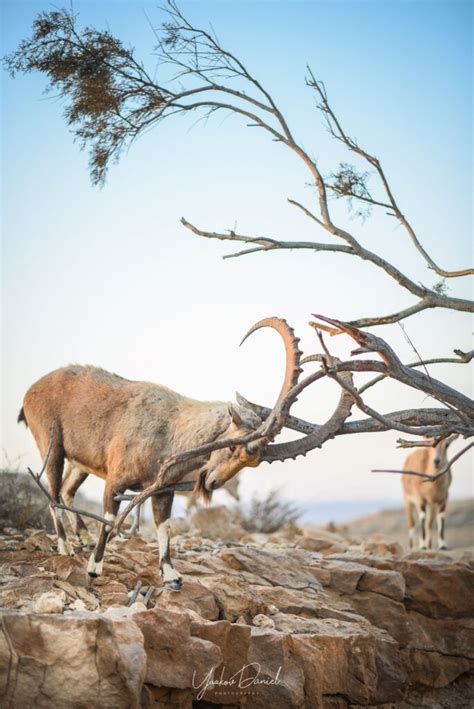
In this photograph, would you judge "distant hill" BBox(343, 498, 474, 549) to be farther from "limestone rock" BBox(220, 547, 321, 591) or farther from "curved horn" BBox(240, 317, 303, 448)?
"curved horn" BBox(240, 317, 303, 448)

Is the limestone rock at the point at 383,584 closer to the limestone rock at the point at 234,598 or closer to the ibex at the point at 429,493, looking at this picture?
the limestone rock at the point at 234,598

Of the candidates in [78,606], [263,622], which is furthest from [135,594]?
[263,622]

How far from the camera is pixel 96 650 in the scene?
6.50 metres

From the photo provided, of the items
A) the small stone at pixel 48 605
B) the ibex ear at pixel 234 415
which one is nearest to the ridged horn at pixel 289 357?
the ibex ear at pixel 234 415

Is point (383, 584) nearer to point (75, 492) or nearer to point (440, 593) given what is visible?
point (440, 593)

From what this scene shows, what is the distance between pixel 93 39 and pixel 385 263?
441 centimetres

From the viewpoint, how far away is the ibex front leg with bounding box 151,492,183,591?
368 inches

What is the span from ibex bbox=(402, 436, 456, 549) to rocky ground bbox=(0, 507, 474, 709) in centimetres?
435

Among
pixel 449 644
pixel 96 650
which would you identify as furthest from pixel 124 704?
pixel 449 644

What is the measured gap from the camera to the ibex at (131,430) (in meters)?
9.36

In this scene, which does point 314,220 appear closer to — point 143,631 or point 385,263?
point 385,263

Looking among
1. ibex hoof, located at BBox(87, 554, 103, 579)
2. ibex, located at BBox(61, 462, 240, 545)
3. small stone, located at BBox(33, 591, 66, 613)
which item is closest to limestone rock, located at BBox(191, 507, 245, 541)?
ibex, located at BBox(61, 462, 240, 545)

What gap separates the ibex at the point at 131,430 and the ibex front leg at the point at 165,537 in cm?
1

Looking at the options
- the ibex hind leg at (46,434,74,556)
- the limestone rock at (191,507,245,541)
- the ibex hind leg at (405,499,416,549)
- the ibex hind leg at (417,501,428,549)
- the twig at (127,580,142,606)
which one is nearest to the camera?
the twig at (127,580,142,606)
